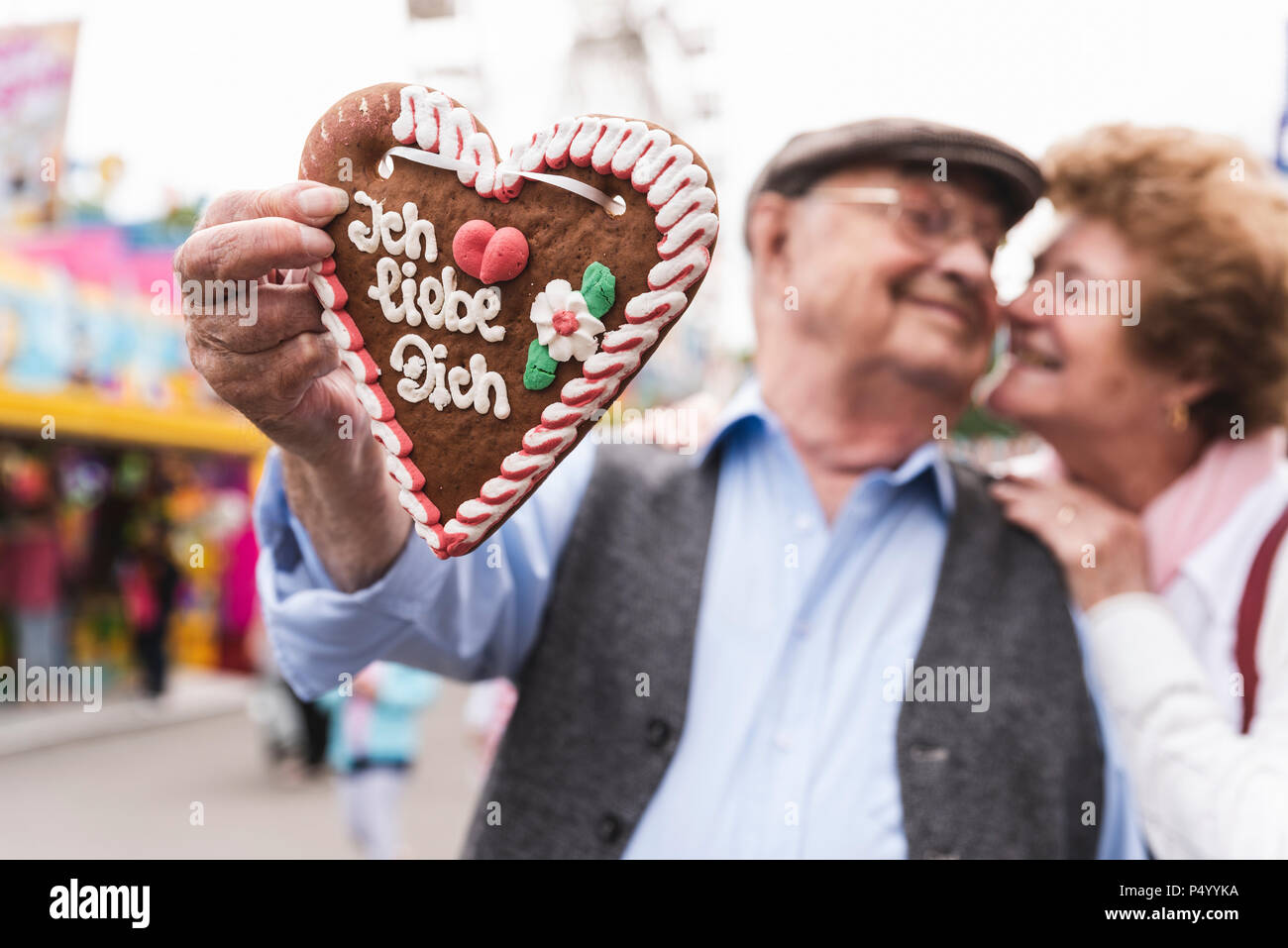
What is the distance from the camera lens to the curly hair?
1938 millimetres

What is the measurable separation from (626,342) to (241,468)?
37.1 ft

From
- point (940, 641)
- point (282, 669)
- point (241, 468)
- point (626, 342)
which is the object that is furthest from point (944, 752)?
point (241, 468)

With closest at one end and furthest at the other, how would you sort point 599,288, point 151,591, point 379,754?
1. point 599,288
2. point 379,754
3. point 151,591

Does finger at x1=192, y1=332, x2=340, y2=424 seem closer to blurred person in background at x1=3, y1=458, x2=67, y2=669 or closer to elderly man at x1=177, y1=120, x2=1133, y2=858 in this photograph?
elderly man at x1=177, y1=120, x2=1133, y2=858

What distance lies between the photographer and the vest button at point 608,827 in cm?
157

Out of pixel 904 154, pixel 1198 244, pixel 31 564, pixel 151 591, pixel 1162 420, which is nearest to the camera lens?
pixel 904 154

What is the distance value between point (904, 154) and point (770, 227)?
0.27m

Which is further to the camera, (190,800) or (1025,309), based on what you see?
(190,800)

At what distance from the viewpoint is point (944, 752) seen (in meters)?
1.58

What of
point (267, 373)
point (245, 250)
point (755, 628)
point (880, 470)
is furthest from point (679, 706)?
point (245, 250)

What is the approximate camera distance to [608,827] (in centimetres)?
158

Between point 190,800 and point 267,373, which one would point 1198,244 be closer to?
point 267,373

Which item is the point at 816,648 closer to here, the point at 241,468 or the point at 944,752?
the point at 944,752

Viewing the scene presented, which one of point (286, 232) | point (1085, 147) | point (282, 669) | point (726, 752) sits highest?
point (1085, 147)
